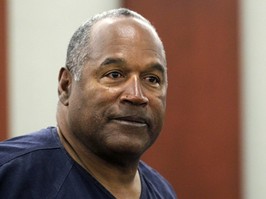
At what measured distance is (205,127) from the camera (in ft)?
8.16

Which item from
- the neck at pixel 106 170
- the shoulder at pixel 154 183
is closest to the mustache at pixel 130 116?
the neck at pixel 106 170

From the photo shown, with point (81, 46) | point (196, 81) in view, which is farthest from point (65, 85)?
point (196, 81)

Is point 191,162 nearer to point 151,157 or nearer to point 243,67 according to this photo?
point 151,157

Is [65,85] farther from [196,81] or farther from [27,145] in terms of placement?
[196,81]

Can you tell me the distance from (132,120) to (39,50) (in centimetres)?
99

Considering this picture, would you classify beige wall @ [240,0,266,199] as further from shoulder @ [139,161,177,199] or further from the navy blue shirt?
the navy blue shirt

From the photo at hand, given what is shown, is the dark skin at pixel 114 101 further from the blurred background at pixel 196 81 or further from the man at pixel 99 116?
the blurred background at pixel 196 81

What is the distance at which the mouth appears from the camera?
5.00 ft

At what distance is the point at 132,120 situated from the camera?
1538 mm

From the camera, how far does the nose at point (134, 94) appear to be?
4.98 ft

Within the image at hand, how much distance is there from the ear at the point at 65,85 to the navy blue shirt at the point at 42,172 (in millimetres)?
Answer: 91

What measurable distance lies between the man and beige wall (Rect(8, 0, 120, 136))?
741 mm

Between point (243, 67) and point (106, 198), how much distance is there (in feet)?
3.69

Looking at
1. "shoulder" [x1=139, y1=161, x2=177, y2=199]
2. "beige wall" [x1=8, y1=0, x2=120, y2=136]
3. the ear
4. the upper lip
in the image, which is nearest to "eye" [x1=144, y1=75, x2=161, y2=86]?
the upper lip
